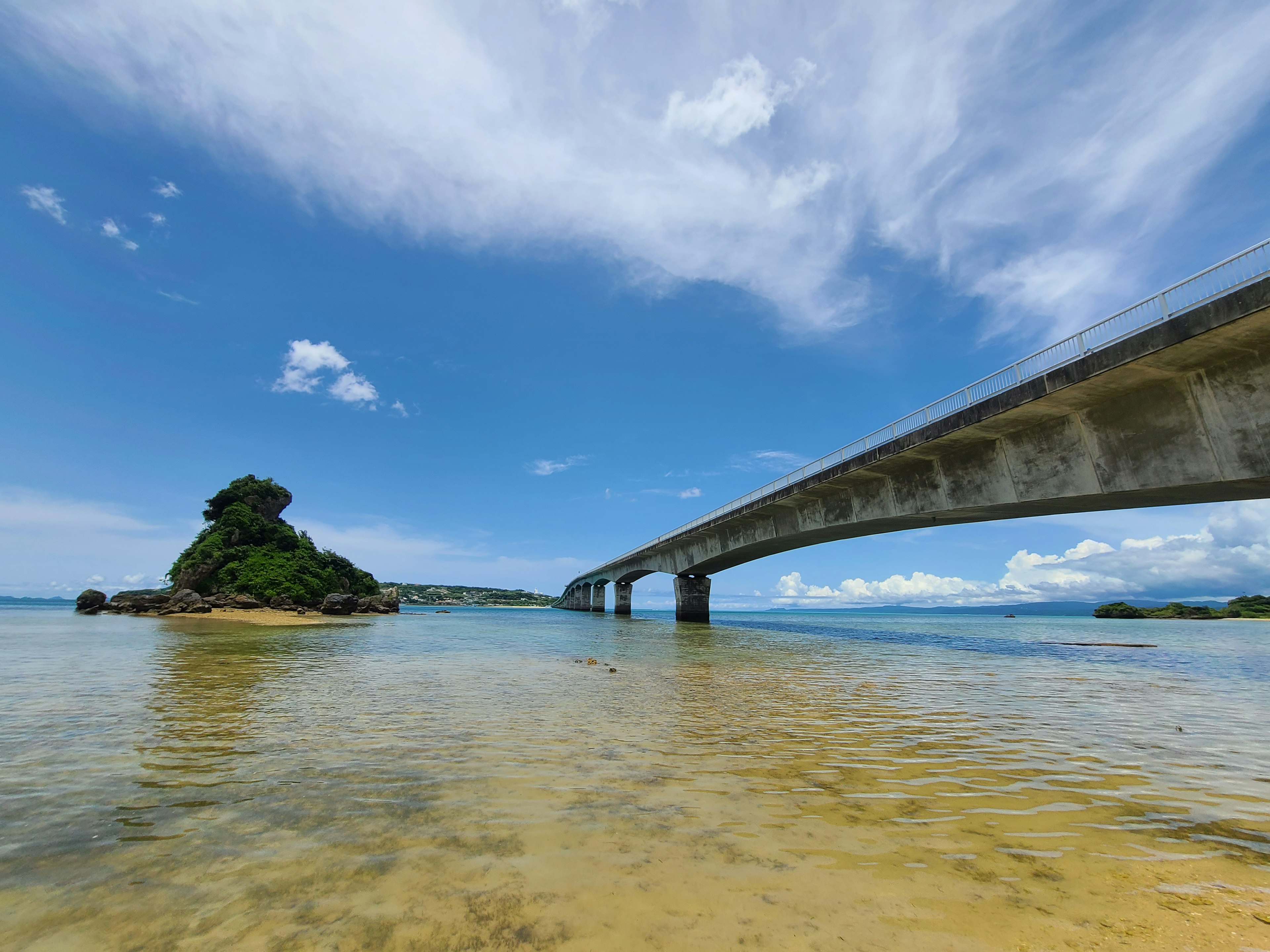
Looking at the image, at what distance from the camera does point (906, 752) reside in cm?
695

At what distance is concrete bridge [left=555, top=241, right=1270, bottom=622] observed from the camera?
534 inches

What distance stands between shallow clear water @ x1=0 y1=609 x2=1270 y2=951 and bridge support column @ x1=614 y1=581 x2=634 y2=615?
7025cm

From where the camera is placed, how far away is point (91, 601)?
56.2 meters

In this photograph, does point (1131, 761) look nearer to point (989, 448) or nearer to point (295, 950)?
point (295, 950)

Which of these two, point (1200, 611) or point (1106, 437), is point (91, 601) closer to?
point (1106, 437)

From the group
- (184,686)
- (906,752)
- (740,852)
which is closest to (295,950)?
(740,852)

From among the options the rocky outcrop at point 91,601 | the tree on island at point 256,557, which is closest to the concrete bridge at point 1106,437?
the tree on island at point 256,557

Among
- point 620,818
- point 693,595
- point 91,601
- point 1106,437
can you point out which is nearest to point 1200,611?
point 693,595

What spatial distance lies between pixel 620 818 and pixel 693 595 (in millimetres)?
51547

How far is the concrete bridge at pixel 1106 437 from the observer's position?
13562 mm

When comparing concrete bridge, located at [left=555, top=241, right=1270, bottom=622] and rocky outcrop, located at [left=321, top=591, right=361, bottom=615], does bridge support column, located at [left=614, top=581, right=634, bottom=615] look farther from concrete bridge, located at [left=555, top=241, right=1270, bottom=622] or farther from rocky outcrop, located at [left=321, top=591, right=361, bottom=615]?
concrete bridge, located at [left=555, top=241, right=1270, bottom=622]

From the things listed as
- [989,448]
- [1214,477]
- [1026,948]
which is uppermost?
[989,448]

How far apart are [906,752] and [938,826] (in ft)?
8.66

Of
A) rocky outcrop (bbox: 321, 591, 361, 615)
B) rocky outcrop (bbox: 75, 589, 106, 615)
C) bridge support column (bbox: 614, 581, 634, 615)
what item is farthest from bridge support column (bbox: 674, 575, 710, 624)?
rocky outcrop (bbox: 75, 589, 106, 615)
